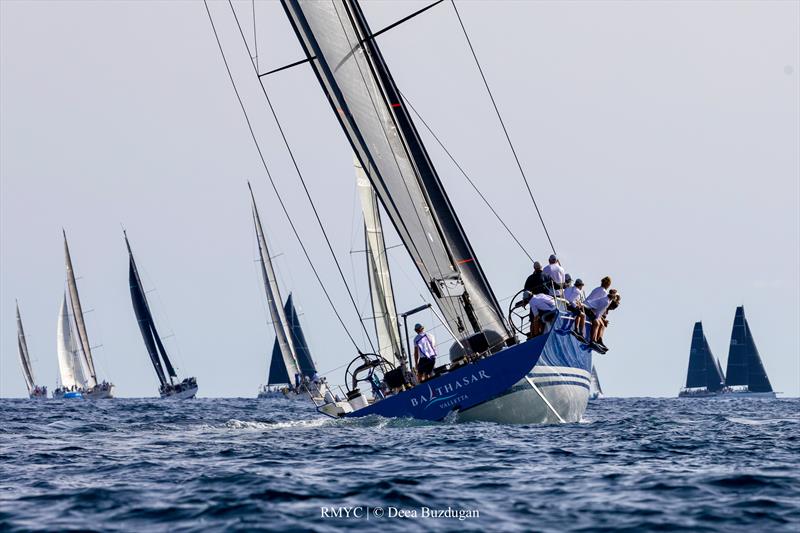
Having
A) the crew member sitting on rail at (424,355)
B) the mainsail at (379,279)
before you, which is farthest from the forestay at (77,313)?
the crew member sitting on rail at (424,355)

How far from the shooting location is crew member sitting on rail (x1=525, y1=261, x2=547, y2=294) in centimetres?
1909

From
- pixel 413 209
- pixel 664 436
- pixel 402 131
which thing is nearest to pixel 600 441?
pixel 664 436

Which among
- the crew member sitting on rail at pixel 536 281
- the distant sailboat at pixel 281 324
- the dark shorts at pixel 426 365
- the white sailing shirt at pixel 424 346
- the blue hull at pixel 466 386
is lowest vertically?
the blue hull at pixel 466 386

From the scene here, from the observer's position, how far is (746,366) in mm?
93875

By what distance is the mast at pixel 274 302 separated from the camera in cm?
6169

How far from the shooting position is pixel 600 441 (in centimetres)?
1570

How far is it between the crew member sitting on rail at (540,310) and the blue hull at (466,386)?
0.68 metres

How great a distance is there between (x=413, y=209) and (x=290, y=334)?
57.4 m

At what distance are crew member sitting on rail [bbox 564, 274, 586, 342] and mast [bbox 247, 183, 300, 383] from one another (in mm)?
37831

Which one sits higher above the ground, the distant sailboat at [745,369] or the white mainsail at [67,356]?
the white mainsail at [67,356]

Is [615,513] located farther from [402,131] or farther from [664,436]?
[402,131]

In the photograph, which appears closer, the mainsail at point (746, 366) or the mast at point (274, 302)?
the mast at point (274, 302)

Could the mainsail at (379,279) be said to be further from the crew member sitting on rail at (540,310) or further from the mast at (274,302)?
the mast at (274,302)

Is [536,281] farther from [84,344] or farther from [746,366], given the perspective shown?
[746,366]
